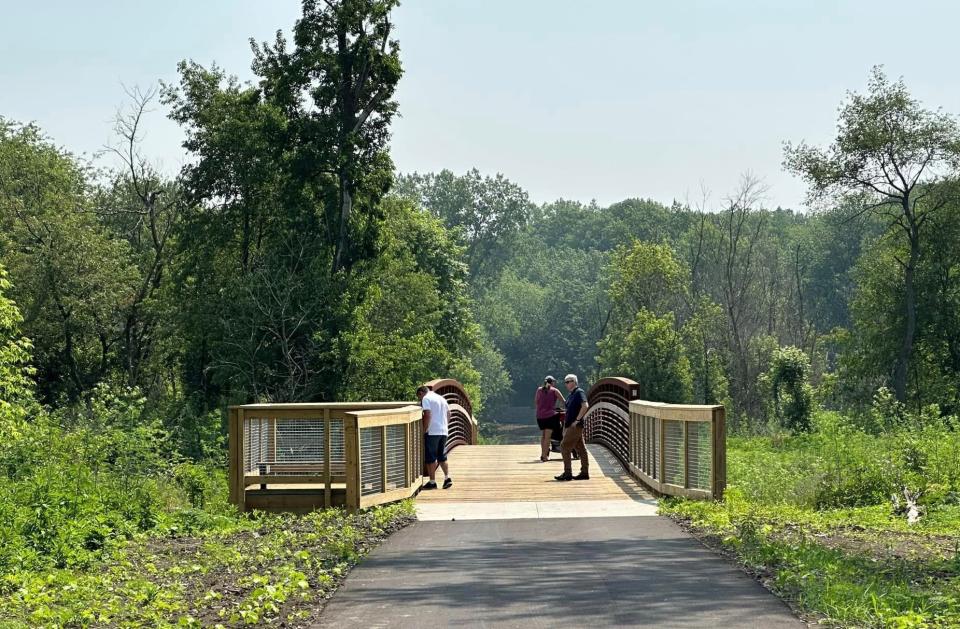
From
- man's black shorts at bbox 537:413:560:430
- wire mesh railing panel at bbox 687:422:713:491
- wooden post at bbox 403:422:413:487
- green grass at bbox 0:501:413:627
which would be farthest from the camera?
man's black shorts at bbox 537:413:560:430

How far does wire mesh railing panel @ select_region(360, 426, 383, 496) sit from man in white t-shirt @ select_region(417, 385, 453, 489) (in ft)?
7.49

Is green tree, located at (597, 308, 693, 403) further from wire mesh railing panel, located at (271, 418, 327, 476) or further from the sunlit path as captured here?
wire mesh railing panel, located at (271, 418, 327, 476)

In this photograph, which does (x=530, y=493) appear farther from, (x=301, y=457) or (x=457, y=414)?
(x=457, y=414)

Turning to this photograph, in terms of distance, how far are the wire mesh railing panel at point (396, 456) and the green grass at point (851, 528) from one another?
10.8ft

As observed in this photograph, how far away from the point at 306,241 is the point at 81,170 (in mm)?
19614

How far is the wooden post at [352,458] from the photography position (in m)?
13.5

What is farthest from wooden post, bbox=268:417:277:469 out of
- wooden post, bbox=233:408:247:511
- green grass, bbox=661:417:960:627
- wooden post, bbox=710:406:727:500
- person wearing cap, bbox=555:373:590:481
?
wooden post, bbox=710:406:727:500

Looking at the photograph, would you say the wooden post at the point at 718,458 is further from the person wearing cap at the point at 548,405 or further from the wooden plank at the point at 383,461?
the person wearing cap at the point at 548,405

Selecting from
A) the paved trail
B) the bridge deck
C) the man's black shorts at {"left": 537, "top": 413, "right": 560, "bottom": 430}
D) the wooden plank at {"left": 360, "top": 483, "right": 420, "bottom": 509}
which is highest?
the man's black shorts at {"left": 537, "top": 413, "right": 560, "bottom": 430}

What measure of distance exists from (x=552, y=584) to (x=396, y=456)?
20.8 feet

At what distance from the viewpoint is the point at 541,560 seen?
986cm

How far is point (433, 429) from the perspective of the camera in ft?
53.9

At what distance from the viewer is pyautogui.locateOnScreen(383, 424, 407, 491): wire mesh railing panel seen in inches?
570

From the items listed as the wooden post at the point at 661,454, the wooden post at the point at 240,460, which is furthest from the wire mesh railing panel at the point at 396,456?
Result: the wooden post at the point at 661,454
